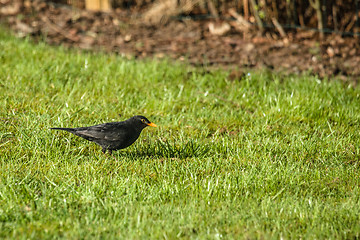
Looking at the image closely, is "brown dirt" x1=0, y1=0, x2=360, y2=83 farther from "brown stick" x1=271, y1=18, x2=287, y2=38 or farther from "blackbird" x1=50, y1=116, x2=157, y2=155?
"blackbird" x1=50, y1=116, x2=157, y2=155

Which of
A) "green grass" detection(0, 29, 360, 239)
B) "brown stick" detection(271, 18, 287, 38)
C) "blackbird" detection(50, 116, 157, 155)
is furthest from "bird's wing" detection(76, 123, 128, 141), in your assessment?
"brown stick" detection(271, 18, 287, 38)

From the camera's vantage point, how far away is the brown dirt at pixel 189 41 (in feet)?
24.6

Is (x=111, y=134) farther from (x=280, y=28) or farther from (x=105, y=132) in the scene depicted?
(x=280, y=28)

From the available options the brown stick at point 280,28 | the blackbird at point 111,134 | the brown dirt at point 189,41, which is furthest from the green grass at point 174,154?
the brown stick at point 280,28

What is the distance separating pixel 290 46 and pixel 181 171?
4.66 meters

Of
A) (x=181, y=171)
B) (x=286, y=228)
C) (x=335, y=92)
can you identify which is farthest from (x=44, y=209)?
(x=335, y=92)

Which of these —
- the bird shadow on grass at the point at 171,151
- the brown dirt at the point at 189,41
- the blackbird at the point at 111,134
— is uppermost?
the brown dirt at the point at 189,41

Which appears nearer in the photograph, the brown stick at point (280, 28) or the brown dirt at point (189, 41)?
the brown dirt at point (189, 41)

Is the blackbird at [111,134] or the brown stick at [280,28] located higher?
the brown stick at [280,28]

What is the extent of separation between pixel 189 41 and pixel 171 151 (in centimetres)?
417

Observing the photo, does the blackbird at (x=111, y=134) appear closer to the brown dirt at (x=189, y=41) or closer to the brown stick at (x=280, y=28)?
the brown dirt at (x=189, y=41)

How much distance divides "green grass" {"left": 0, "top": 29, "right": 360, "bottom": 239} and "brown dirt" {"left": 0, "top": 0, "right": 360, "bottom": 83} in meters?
0.61

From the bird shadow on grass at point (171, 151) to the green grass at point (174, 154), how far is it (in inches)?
0.5

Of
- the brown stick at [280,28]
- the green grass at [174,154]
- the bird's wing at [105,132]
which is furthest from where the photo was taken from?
the brown stick at [280,28]
